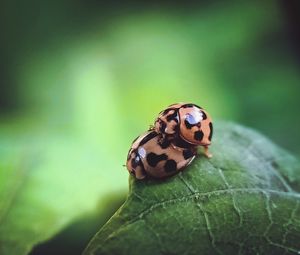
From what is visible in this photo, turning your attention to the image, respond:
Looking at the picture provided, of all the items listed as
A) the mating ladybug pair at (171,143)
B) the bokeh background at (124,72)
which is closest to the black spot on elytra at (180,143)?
the mating ladybug pair at (171,143)

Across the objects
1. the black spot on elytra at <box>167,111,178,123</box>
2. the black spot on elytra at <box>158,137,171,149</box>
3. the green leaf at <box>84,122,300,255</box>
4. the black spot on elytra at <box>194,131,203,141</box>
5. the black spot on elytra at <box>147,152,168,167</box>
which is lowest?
the green leaf at <box>84,122,300,255</box>

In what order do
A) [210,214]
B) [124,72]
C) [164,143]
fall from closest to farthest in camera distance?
[210,214], [164,143], [124,72]

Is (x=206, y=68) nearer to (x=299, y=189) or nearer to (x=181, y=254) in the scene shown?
(x=299, y=189)

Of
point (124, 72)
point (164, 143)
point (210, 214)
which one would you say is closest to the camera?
point (210, 214)

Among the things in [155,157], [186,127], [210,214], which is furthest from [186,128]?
[210,214]

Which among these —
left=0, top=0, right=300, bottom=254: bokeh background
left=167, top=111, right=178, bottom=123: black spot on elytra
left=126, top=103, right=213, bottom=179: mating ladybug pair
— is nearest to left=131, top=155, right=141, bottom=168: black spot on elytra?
→ left=126, top=103, right=213, bottom=179: mating ladybug pair

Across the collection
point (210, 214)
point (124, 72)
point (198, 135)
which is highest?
point (124, 72)

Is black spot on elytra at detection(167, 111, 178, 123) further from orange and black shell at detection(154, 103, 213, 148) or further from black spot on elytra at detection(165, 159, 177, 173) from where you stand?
black spot on elytra at detection(165, 159, 177, 173)

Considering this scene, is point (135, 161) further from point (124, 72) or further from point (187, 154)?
point (124, 72)
